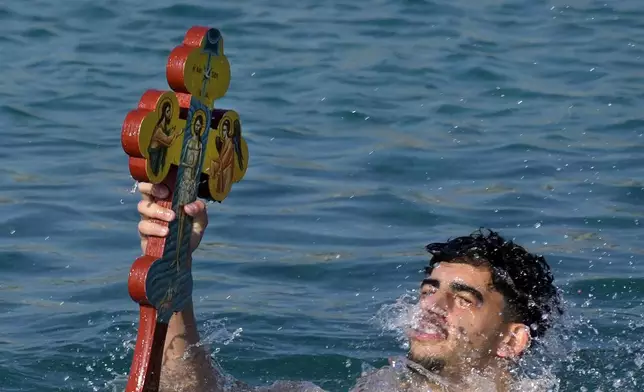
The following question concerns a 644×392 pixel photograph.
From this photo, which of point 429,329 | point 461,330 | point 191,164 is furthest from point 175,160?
point 461,330

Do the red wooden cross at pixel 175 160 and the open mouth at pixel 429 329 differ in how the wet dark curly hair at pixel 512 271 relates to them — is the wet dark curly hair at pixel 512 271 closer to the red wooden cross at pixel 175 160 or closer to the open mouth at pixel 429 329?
the open mouth at pixel 429 329

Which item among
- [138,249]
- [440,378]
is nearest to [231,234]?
[138,249]

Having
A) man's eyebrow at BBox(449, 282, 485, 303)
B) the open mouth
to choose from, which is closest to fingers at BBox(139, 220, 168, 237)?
the open mouth

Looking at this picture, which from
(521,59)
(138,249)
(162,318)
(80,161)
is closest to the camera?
(162,318)

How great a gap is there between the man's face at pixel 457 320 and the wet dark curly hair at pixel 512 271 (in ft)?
0.12

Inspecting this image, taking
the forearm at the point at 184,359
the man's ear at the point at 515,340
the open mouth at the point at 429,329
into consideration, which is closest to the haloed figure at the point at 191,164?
the forearm at the point at 184,359

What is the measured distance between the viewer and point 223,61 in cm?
423

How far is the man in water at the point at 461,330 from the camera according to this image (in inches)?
187

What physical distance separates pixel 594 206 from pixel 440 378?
3.34 meters

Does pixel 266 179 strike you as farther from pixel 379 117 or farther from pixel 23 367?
pixel 23 367

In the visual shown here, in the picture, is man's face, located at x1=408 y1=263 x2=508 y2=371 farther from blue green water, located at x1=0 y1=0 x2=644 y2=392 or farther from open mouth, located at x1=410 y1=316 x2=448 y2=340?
blue green water, located at x1=0 y1=0 x2=644 y2=392

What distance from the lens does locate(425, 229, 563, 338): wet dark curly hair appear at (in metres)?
5.07

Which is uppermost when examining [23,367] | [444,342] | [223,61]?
[223,61]

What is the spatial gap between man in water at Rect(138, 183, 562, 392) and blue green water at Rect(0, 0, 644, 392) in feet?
2.96
